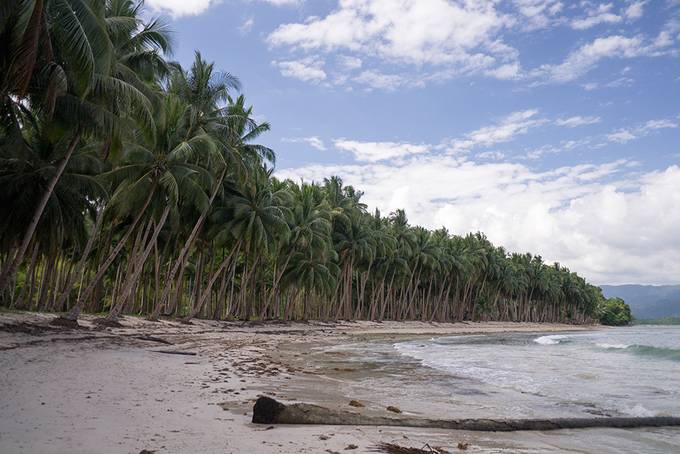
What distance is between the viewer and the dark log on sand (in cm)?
556

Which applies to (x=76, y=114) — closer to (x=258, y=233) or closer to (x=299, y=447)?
(x=299, y=447)

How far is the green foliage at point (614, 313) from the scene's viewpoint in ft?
521

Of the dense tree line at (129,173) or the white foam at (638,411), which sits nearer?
the white foam at (638,411)

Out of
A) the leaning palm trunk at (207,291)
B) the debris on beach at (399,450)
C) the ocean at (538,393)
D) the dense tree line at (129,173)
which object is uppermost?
the dense tree line at (129,173)

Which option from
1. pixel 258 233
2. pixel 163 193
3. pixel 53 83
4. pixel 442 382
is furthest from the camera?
pixel 258 233

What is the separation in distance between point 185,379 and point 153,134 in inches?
492

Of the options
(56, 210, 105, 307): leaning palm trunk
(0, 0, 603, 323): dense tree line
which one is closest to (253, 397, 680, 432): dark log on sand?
(0, 0, 603, 323): dense tree line

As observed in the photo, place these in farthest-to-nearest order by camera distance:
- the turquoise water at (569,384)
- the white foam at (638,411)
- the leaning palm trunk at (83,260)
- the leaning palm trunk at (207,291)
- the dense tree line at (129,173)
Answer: the leaning palm trunk at (207,291)
the leaning palm trunk at (83,260)
the dense tree line at (129,173)
the turquoise water at (569,384)
the white foam at (638,411)

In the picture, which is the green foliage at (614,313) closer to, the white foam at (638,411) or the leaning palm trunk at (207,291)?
the leaning palm trunk at (207,291)

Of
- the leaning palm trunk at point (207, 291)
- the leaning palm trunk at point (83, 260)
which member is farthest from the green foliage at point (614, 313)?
the leaning palm trunk at point (83, 260)

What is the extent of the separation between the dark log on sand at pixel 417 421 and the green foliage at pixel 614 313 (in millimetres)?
166471

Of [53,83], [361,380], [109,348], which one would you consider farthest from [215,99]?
[361,380]

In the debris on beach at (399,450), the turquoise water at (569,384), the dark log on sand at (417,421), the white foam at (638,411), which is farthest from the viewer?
the turquoise water at (569,384)

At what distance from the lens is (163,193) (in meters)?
25.5
